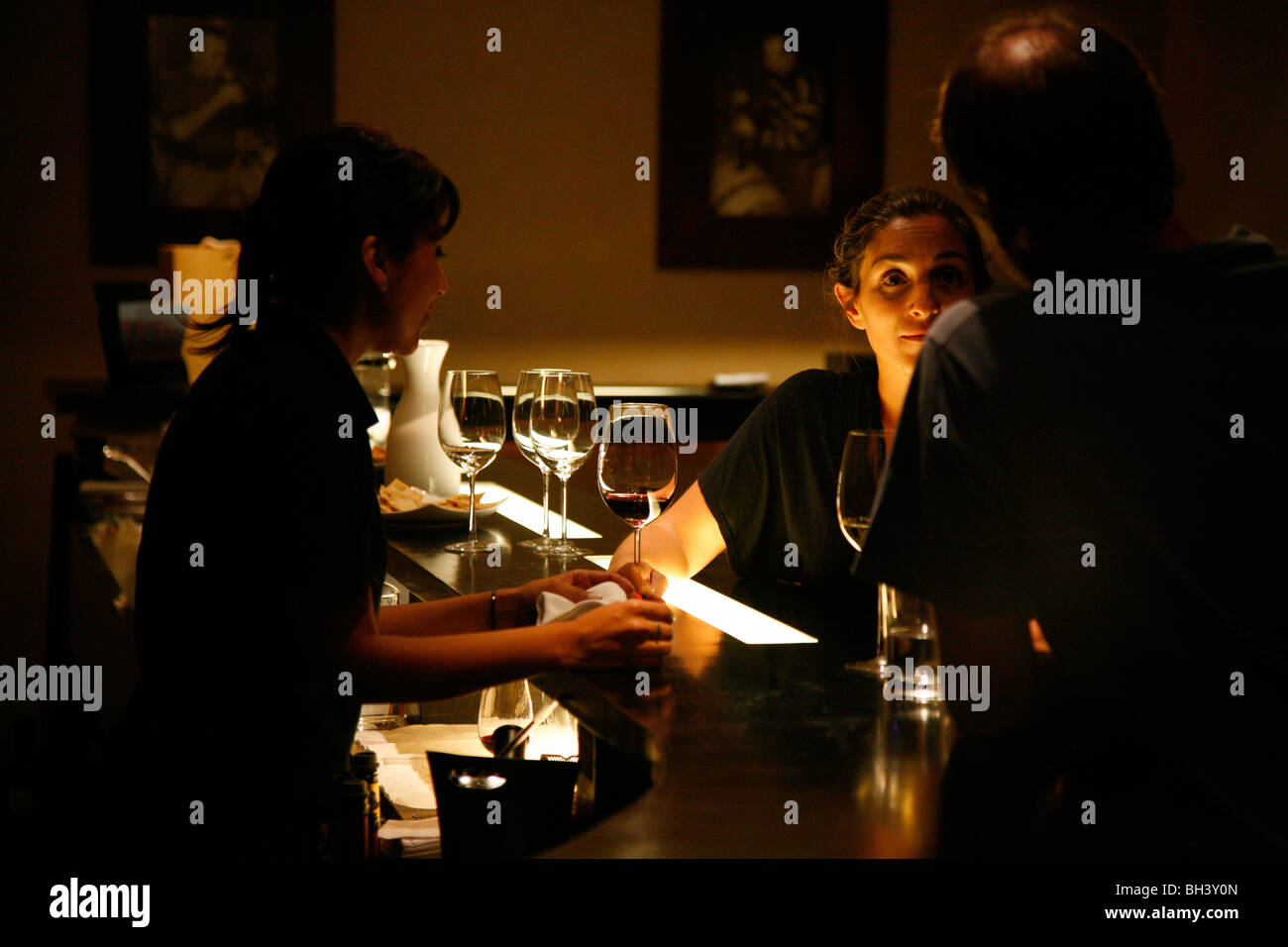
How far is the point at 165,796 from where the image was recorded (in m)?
1.30

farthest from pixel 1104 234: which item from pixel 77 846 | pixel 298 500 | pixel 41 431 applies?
pixel 41 431

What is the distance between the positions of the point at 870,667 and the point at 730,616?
0.99ft

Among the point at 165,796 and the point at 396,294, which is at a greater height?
the point at 396,294

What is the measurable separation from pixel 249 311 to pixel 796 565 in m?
0.99

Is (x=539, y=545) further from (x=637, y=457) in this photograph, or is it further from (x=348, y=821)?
(x=348, y=821)

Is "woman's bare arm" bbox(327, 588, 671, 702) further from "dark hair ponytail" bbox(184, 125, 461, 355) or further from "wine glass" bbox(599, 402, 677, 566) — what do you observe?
"dark hair ponytail" bbox(184, 125, 461, 355)

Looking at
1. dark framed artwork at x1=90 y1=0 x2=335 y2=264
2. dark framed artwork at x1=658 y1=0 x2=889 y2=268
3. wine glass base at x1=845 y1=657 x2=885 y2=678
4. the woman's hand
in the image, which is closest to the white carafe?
the woman's hand

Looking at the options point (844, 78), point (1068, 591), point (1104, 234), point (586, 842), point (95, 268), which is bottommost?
point (586, 842)

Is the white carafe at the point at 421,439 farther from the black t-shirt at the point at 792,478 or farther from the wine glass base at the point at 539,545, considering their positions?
the black t-shirt at the point at 792,478

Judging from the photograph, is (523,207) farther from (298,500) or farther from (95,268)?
(298,500)

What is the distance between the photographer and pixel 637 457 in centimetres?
154

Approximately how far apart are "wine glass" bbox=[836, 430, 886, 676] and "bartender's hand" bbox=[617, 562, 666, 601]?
0.25 m

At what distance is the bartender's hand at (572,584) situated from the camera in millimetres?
1481

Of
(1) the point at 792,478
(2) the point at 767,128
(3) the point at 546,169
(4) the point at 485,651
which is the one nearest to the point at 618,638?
(4) the point at 485,651
